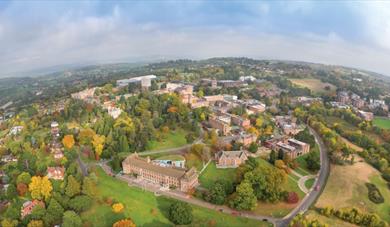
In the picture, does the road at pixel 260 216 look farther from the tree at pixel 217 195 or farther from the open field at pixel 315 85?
the open field at pixel 315 85

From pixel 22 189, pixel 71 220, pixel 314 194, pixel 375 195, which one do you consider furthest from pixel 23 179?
pixel 375 195

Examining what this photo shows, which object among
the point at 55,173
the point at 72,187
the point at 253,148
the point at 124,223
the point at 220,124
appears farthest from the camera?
the point at 220,124

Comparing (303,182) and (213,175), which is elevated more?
(213,175)

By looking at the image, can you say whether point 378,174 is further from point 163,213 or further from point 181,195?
point 163,213

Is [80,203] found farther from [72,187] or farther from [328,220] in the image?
[328,220]

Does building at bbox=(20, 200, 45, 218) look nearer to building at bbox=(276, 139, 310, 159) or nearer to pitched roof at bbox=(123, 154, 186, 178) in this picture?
pitched roof at bbox=(123, 154, 186, 178)
